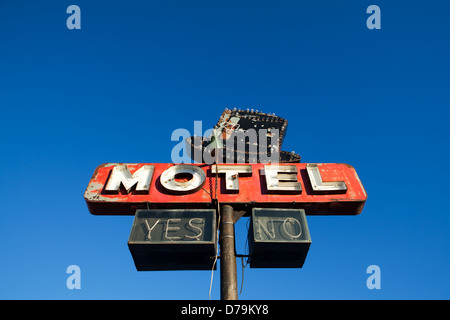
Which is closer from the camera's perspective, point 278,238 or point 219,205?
point 278,238

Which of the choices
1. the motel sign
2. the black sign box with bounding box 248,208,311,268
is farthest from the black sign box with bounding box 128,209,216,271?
the black sign box with bounding box 248,208,311,268

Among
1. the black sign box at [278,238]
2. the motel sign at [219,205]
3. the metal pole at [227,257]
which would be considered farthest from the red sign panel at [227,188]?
the black sign box at [278,238]

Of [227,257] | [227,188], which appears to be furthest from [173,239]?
[227,188]

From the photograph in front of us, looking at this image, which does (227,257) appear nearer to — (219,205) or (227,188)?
(219,205)

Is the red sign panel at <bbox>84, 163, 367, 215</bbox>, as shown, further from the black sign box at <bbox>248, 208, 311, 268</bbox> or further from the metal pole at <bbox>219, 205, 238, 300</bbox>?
the black sign box at <bbox>248, 208, 311, 268</bbox>

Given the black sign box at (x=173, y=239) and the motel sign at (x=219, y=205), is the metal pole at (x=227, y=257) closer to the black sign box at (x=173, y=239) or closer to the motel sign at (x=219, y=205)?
the motel sign at (x=219, y=205)

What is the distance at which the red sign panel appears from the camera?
11.9m

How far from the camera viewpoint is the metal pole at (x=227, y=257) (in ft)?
30.5

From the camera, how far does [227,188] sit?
40.0 ft

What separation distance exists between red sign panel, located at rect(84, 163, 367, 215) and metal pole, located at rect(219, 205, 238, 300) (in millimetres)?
604

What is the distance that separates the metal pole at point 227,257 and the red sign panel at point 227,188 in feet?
1.98

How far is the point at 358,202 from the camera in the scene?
1193cm

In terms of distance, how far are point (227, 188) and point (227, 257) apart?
269cm
